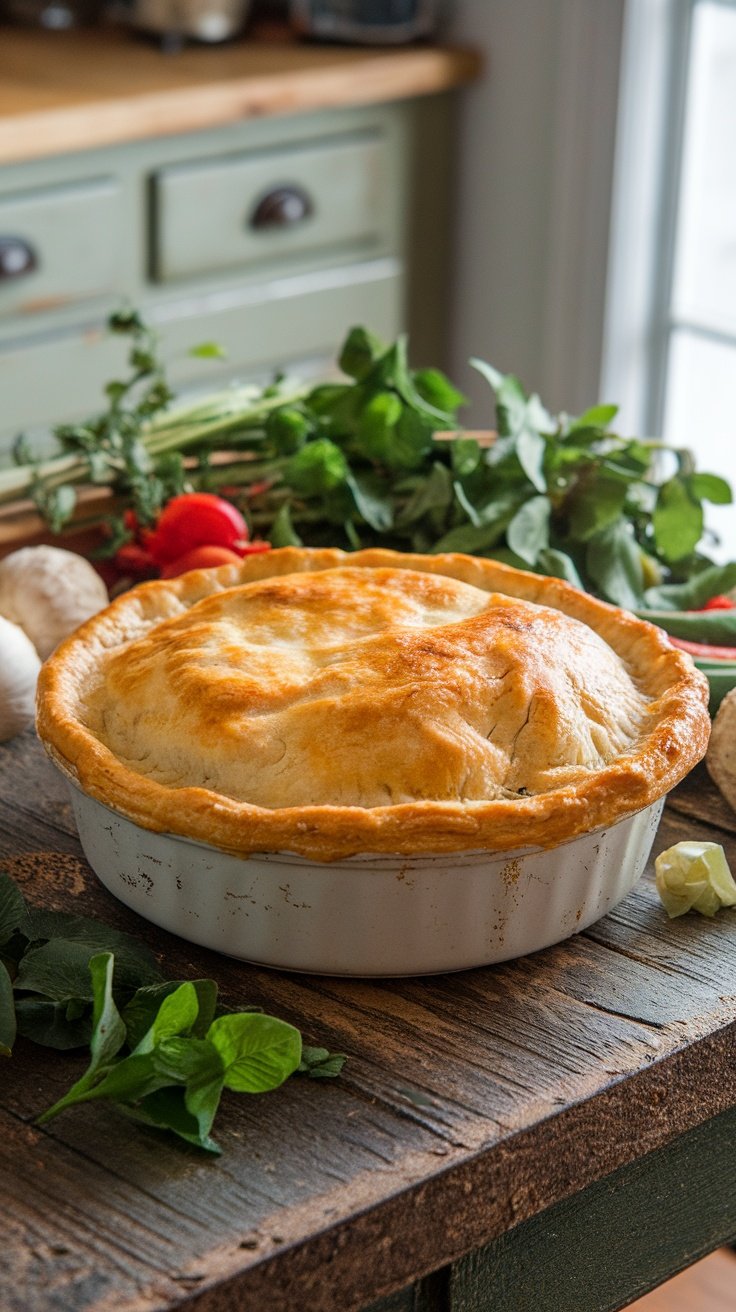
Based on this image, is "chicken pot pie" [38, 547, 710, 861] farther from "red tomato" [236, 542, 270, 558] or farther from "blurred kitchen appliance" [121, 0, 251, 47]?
"blurred kitchen appliance" [121, 0, 251, 47]

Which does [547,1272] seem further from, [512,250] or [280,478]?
[512,250]

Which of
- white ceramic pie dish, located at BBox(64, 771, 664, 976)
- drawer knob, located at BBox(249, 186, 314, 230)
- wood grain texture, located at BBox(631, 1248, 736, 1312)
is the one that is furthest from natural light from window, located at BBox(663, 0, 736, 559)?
white ceramic pie dish, located at BBox(64, 771, 664, 976)

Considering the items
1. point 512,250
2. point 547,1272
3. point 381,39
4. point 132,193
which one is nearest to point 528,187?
point 512,250

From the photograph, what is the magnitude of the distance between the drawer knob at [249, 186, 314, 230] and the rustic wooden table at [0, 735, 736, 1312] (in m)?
2.31

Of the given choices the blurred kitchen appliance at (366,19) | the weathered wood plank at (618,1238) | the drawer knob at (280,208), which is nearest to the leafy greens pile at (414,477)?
the weathered wood plank at (618,1238)

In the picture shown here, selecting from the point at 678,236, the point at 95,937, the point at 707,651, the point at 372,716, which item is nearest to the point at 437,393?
the point at 707,651

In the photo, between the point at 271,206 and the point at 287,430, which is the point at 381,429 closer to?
the point at 287,430

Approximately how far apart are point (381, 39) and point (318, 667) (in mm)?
2637

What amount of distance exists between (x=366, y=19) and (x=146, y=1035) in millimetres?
2954

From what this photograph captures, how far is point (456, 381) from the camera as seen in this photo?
3783 mm

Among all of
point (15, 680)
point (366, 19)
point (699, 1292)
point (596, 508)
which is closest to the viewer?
point (15, 680)

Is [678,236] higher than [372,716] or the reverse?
the reverse

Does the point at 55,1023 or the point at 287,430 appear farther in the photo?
the point at 287,430

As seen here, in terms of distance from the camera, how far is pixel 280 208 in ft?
10.8
